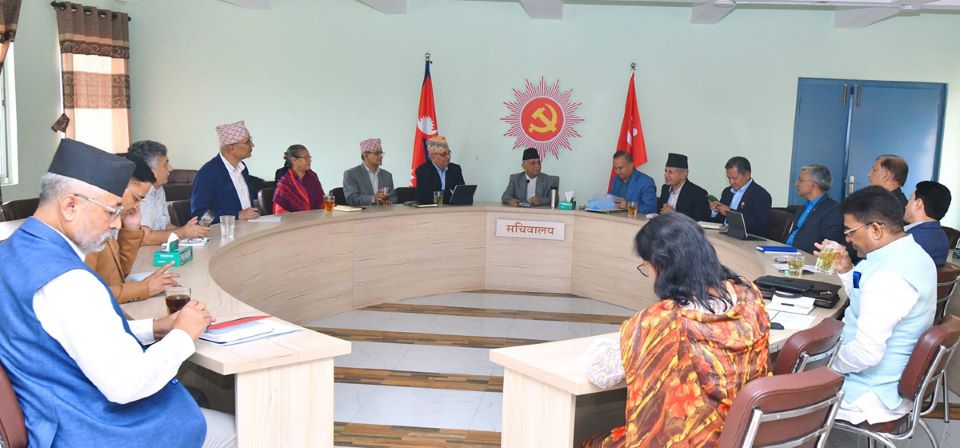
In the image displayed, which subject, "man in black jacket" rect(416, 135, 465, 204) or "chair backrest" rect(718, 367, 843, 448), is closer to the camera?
"chair backrest" rect(718, 367, 843, 448)

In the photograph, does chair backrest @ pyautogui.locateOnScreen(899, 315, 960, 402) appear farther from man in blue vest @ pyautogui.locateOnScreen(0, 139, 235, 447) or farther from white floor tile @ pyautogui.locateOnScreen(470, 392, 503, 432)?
man in blue vest @ pyautogui.locateOnScreen(0, 139, 235, 447)

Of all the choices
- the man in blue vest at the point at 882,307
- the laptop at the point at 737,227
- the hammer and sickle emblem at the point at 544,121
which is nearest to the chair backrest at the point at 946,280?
the man in blue vest at the point at 882,307

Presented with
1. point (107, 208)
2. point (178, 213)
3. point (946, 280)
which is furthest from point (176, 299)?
point (946, 280)

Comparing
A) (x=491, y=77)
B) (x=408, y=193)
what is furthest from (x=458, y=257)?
(x=491, y=77)

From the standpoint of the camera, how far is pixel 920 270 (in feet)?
9.50

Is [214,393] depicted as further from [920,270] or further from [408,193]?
[408,193]

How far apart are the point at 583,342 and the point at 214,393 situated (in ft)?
4.69

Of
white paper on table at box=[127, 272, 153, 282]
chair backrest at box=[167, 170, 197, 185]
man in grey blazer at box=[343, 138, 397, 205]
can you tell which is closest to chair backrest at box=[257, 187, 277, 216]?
man in grey blazer at box=[343, 138, 397, 205]

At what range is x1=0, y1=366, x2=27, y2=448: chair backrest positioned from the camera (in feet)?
6.17

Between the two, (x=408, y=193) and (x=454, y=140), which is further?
(x=454, y=140)

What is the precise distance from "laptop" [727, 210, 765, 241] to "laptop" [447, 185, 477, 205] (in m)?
2.37

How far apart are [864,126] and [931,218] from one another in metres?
4.84

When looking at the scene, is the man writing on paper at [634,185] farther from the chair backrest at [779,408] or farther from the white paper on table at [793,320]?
the chair backrest at [779,408]

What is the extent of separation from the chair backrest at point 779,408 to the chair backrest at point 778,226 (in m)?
3.84
